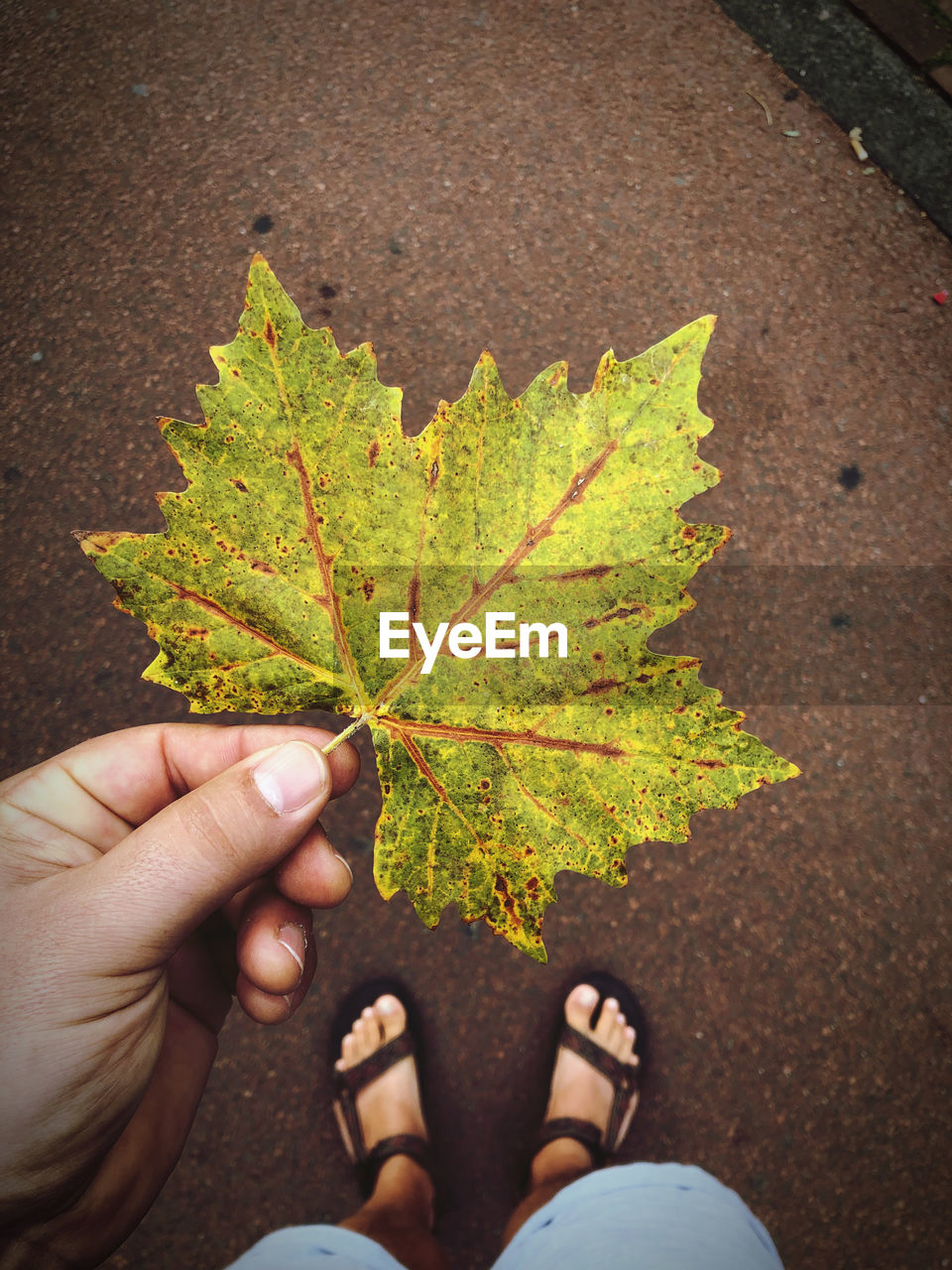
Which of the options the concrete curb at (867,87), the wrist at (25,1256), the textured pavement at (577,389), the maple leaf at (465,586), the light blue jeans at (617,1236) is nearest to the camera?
the maple leaf at (465,586)

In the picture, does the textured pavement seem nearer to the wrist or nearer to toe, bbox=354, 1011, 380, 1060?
toe, bbox=354, 1011, 380, 1060

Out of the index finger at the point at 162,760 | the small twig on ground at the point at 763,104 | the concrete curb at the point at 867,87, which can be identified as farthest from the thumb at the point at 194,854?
the concrete curb at the point at 867,87

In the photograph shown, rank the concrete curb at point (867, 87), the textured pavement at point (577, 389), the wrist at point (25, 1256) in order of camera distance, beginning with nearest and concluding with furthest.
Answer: the wrist at point (25, 1256)
the textured pavement at point (577, 389)
the concrete curb at point (867, 87)

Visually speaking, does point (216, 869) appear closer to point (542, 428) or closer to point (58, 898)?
point (58, 898)

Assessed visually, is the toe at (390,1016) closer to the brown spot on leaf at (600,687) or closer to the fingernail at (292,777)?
the fingernail at (292,777)

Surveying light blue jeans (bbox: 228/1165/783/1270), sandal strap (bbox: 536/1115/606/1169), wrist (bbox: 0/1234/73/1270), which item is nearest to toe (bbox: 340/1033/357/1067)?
light blue jeans (bbox: 228/1165/783/1270)

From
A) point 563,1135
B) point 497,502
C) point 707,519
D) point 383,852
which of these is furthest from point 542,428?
point 563,1135

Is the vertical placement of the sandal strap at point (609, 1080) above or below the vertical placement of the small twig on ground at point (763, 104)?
below
